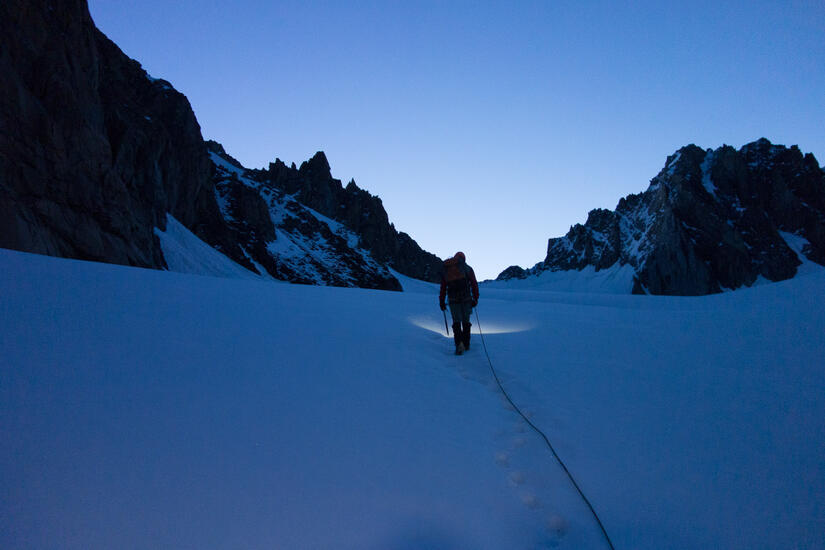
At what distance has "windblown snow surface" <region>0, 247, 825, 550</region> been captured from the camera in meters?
1.87

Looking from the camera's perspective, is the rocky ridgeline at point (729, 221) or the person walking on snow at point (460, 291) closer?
the person walking on snow at point (460, 291)

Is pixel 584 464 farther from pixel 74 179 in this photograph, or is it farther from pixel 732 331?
pixel 74 179

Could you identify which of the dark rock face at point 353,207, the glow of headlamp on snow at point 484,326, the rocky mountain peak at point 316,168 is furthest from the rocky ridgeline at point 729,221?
the glow of headlamp on snow at point 484,326

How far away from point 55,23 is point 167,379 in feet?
97.8

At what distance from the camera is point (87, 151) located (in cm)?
2145

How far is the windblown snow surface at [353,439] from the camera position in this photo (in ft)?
6.12

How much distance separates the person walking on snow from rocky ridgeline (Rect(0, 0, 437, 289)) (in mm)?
17497

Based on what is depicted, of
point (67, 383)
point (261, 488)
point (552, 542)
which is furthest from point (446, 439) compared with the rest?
point (67, 383)

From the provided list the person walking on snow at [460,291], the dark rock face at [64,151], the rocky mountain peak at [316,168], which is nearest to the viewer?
the person walking on snow at [460,291]

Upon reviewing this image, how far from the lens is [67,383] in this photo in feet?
8.37

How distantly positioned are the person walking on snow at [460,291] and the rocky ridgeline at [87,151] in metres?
17.5

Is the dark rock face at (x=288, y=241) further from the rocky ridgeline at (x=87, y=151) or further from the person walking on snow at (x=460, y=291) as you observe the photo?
the person walking on snow at (x=460, y=291)

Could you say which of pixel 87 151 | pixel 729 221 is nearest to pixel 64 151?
pixel 87 151

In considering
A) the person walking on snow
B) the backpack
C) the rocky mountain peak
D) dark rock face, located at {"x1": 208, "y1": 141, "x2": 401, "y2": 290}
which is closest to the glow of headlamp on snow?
the person walking on snow
